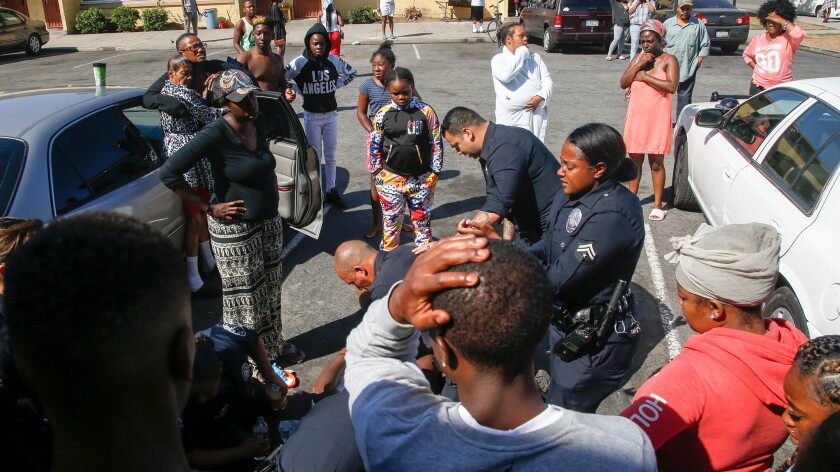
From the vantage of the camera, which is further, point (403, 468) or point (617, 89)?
point (617, 89)

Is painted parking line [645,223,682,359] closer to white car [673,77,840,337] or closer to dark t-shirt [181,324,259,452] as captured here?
white car [673,77,840,337]

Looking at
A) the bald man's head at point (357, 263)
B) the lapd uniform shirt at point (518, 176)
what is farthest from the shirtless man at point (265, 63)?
the bald man's head at point (357, 263)

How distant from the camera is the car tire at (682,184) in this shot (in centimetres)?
683

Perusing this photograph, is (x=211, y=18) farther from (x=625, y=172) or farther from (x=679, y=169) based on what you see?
(x=625, y=172)

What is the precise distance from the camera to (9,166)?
4023 millimetres

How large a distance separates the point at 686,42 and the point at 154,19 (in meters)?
19.5

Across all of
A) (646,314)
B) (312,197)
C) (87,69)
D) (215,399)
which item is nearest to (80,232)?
(215,399)

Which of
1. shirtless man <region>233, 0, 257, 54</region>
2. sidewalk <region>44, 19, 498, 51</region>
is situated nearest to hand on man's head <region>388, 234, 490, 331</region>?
shirtless man <region>233, 0, 257, 54</region>

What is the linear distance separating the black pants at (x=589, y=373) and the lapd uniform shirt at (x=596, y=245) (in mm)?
239

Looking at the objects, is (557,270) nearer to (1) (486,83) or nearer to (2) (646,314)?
(2) (646,314)

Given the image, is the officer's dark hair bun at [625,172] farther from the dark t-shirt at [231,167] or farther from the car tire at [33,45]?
the car tire at [33,45]

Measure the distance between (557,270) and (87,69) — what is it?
17.5 metres

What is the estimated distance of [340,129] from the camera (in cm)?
1023

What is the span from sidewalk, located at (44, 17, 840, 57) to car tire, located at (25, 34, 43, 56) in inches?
33.2
